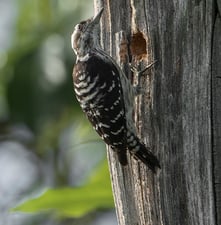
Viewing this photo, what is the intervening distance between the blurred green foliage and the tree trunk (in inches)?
24.4

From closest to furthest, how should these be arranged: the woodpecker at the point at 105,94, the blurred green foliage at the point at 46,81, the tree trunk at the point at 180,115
Result: 1. the tree trunk at the point at 180,115
2. the woodpecker at the point at 105,94
3. the blurred green foliage at the point at 46,81

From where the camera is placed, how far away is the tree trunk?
644cm

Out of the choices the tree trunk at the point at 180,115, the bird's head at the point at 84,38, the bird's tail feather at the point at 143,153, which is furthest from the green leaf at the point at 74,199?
the bird's head at the point at 84,38

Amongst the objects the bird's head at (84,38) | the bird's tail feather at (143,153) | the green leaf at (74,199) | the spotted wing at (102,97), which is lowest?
the green leaf at (74,199)

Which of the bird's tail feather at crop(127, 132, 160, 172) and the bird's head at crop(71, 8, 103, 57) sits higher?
the bird's head at crop(71, 8, 103, 57)

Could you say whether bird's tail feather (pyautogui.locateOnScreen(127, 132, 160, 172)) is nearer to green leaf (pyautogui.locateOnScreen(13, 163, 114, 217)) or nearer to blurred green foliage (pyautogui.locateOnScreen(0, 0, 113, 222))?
green leaf (pyautogui.locateOnScreen(13, 163, 114, 217))

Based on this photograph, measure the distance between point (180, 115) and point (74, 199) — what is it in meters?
0.85

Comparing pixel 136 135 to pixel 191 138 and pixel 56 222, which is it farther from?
pixel 56 222

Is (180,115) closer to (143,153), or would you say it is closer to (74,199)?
(143,153)

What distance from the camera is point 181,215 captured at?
21.1 ft

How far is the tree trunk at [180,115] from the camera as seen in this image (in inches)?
253

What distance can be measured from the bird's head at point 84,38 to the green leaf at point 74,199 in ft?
4.60

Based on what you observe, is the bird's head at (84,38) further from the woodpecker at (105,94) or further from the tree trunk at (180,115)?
the tree trunk at (180,115)

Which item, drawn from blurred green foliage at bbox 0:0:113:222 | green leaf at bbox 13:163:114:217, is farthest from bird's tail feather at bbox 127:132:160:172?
blurred green foliage at bbox 0:0:113:222
